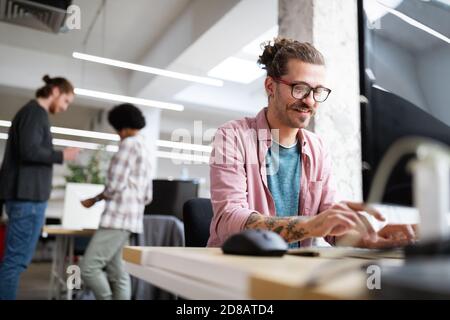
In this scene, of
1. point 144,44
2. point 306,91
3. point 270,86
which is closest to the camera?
point 306,91

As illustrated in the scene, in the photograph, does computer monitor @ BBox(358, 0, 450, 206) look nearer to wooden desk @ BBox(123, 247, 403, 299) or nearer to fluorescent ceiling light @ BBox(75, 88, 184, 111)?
wooden desk @ BBox(123, 247, 403, 299)

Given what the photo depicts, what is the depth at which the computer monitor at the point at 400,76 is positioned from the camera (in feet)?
1.84

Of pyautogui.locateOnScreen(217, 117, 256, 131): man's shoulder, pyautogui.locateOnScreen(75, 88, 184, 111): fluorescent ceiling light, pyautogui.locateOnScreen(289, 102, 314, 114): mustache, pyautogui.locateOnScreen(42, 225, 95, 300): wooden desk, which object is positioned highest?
pyautogui.locateOnScreen(75, 88, 184, 111): fluorescent ceiling light

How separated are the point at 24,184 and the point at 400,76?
6.87 feet

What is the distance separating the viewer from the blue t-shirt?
115cm

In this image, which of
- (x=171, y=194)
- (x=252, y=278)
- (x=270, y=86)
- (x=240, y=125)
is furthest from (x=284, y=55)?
(x=171, y=194)

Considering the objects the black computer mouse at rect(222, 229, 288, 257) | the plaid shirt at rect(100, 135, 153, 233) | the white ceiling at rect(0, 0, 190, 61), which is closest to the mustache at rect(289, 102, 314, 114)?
Answer: the black computer mouse at rect(222, 229, 288, 257)

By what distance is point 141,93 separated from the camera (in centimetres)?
599

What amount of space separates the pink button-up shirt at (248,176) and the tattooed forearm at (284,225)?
0.03 metres

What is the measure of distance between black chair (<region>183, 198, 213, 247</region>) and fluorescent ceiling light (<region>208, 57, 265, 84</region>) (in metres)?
4.26

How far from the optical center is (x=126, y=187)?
89.4 inches

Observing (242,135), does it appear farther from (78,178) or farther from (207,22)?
(78,178)

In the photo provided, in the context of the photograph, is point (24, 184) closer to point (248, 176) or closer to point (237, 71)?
point (248, 176)

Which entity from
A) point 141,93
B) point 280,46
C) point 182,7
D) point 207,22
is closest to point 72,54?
point 141,93
